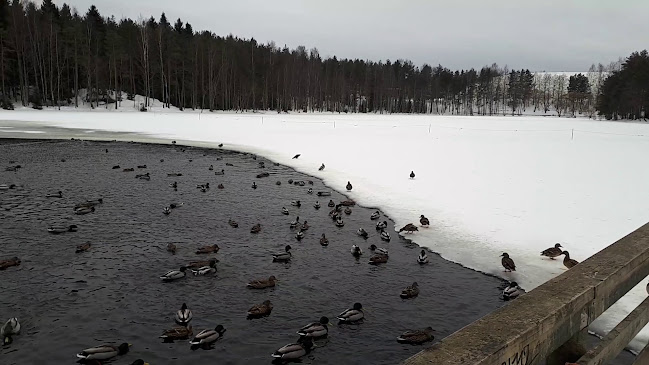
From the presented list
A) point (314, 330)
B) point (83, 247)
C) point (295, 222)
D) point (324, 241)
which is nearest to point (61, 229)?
point (83, 247)

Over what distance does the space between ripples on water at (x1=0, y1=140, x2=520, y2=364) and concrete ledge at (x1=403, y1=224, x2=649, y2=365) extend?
177 inches

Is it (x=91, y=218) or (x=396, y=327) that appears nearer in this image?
(x=396, y=327)

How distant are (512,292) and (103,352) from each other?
7.31 m

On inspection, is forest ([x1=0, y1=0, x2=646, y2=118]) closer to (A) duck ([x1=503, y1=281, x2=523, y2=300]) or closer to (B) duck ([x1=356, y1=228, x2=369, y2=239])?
(B) duck ([x1=356, y1=228, x2=369, y2=239])

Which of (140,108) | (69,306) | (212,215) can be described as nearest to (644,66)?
(140,108)

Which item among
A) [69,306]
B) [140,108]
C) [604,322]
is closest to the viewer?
[604,322]

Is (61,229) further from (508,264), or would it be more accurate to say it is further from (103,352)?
(508,264)

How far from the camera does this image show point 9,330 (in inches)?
279

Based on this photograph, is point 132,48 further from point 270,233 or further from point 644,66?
point 644,66

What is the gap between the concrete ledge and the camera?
2021 mm

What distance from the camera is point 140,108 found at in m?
72.9

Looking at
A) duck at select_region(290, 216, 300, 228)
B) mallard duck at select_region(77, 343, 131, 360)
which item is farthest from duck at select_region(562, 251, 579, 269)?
mallard duck at select_region(77, 343, 131, 360)

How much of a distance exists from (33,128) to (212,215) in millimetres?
37645

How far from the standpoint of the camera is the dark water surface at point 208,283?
7.17 meters
